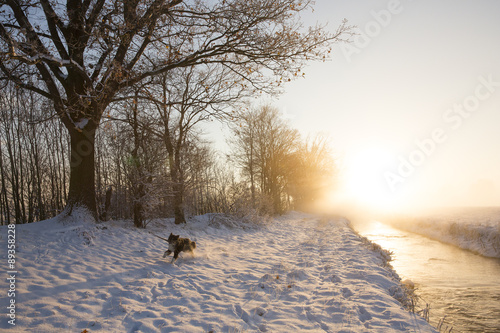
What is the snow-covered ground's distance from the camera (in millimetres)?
3982

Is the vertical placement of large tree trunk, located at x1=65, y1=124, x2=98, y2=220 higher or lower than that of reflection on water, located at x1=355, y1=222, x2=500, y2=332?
higher

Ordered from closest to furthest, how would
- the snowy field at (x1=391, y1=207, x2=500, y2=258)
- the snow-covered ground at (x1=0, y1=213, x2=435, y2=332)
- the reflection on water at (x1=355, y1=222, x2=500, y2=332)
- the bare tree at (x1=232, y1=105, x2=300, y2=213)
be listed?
the snow-covered ground at (x1=0, y1=213, x2=435, y2=332)
the reflection on water at (x1=355, y1=222, x2=500, y2=332)
the snowy field at (x1=391, y1=207, x2=500, y2=258)
the bare tree at (x1=232, y1=105, x2=300, y2=213)

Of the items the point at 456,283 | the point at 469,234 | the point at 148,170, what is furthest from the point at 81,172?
the point at 469,234

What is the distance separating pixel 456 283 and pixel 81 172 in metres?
12.3

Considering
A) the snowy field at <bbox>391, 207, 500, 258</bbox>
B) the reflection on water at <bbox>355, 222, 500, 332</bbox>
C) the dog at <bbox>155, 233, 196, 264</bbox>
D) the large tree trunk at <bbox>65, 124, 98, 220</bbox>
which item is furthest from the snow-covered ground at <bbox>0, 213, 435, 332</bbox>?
the snowy field at <bbox>391, 207, 500, 258</bbox>

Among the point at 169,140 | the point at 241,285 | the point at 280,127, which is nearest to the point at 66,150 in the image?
the point at 169,140

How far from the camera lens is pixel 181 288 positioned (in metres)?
5.34

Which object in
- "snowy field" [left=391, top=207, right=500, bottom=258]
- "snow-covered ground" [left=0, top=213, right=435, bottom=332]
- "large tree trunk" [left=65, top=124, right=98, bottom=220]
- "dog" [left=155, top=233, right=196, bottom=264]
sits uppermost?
"large tree trunk" [left=65, top=124, right=98, bottom=220]

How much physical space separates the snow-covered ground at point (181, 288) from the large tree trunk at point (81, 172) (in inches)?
26.3

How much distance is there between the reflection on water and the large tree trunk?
9.71 meters

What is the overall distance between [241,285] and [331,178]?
118 feet

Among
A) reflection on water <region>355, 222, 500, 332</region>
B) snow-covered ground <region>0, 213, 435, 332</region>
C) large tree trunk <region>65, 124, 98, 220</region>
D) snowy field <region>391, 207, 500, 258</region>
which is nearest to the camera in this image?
snow-covered ground <region>0, 213, 435, 332</region>

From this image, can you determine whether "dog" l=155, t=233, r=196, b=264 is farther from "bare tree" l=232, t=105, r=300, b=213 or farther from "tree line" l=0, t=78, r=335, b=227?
"bare tree" l=232, t=105, r=300, b=213

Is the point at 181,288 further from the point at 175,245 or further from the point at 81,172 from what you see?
the point at 81,172
